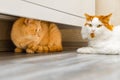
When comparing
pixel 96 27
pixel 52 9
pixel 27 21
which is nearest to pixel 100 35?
pixel 96 27

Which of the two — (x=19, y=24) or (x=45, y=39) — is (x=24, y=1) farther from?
(x=45, y=39)

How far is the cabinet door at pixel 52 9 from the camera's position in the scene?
1127 millimetres

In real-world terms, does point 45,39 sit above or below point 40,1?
below

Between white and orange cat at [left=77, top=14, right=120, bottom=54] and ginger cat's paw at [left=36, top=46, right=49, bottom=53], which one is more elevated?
white and orange cat at [left=77, top=14, right=120, bottom=54]

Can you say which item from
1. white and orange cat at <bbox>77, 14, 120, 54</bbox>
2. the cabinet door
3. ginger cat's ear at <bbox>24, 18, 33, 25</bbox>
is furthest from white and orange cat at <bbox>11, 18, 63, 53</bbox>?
white and orange cat at <bbox>77, 14, 120, 54</bbox>

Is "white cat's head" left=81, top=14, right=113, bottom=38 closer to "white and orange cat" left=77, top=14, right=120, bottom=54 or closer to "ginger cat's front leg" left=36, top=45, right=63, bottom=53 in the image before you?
"white and orange cat" left=77, top=14, right=120, bottom=54

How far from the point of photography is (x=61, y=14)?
1.52m

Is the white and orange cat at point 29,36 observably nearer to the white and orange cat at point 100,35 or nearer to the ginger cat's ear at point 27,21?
the ginger cat's ear at point 27,21

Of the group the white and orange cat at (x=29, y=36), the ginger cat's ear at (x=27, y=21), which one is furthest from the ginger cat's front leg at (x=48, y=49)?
the ginger cat's ear at (x=27, y=21)

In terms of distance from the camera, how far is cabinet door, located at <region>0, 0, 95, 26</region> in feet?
3.70

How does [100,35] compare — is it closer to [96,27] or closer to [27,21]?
[96,27]

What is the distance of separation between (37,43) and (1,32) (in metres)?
0.30

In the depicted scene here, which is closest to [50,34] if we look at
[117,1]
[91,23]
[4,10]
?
[91,23]

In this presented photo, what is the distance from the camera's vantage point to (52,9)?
1.43 metres
